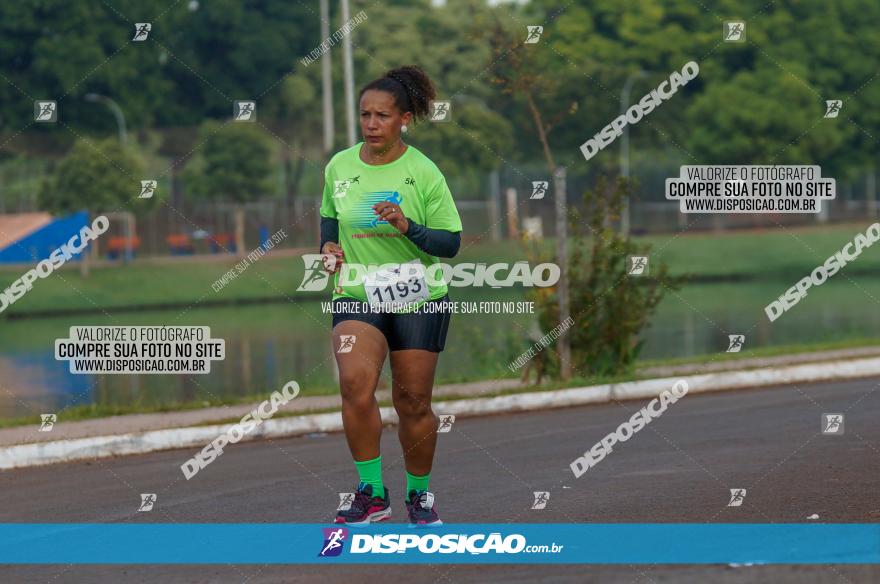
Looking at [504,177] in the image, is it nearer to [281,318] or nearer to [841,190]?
[841,190]

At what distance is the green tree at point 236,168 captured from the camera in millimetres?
57281

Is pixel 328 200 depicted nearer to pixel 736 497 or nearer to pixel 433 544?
pixel 433 544

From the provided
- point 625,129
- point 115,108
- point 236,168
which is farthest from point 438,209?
point 625,129

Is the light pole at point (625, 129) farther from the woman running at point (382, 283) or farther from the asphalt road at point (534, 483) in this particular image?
the woman running at point (382, 283)

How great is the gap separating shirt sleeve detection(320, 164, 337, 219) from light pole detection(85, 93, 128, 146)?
49146 mm

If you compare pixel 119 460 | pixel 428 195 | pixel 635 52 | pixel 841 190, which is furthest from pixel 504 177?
pixel 428 195

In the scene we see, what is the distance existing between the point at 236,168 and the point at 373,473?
169 feet

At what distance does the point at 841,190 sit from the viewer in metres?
72.4

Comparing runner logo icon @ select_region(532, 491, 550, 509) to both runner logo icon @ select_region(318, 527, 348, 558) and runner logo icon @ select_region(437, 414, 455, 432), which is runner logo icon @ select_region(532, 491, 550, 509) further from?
runner logo icon @ select_region(437, 414, 455, 432)

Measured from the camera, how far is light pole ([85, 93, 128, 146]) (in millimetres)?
56684

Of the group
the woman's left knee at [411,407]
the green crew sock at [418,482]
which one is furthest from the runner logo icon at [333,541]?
the woman's left knee at [411,407]

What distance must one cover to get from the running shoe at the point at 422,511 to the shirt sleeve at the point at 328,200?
139 centimetres

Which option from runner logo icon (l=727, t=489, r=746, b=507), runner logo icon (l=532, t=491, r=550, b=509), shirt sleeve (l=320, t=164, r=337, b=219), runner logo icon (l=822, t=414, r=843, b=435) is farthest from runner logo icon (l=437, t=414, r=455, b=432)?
shirt sleeve (l=320, t=164, r=337, b=219)

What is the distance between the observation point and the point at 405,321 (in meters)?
6.96
